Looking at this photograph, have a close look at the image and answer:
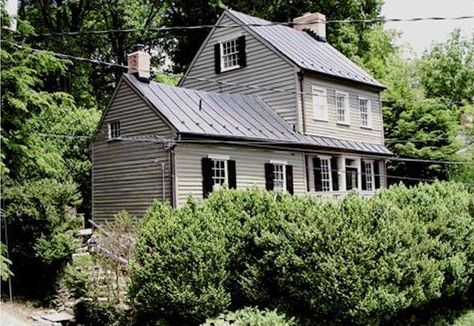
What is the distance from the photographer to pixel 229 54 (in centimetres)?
2291

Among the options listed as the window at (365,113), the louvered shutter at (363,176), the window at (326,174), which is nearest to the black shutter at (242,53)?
the window at (326,174)

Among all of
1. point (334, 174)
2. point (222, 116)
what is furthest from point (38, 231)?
point (334, 174)

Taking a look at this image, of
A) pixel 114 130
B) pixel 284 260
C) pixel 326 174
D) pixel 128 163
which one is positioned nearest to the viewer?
pixel 284 260

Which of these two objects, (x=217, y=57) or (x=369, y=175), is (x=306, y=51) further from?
(x=369, y=175)

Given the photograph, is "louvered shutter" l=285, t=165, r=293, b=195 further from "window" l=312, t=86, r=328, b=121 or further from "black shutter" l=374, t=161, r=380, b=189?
"black shutter" l=374, t=161, r=380, b=189

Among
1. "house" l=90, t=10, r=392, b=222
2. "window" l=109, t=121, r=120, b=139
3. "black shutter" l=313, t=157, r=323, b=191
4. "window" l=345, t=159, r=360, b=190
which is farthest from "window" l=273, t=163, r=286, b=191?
"window" l=109, t=121, r=120, b=139

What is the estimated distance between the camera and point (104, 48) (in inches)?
1377

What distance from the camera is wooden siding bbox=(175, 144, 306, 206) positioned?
1622 cm

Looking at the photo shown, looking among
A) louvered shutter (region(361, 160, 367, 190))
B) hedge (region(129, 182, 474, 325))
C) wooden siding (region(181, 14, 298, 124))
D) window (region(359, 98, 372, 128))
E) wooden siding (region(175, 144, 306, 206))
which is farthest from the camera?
window (region(359, 98, 372, 128))

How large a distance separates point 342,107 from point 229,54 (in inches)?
207

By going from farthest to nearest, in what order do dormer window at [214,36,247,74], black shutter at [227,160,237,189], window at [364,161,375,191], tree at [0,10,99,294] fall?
window at [364,161,375,191] < dormer window at [214,36,247,74] < black shutter at [227,160,237,189] < tree at [0,10,99,294]

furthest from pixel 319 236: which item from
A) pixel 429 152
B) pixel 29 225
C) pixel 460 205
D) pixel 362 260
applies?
pixel 429 152

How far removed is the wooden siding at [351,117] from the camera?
69.2 feet

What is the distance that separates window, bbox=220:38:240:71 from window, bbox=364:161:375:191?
7.25 metres
